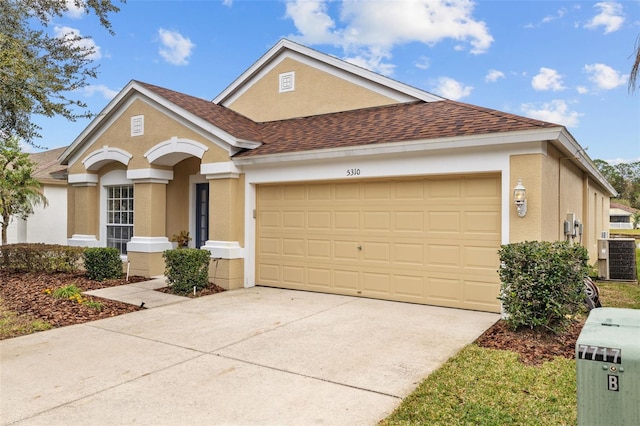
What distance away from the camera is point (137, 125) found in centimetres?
1173

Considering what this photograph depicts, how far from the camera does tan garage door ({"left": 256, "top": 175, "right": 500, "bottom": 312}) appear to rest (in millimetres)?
7949

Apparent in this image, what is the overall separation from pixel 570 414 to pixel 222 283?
25.6ft

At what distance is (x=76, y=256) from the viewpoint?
38.1 feet

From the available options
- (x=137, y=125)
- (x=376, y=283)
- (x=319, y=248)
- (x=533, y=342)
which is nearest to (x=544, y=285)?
(x=533, y=342)

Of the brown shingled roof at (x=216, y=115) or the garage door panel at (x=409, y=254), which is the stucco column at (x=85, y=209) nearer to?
the brown shingled roof at (x=216, y=115)

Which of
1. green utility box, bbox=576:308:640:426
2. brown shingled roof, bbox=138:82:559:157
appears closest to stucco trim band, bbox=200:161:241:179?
brown shingled roof, bbox=138:82:559:157

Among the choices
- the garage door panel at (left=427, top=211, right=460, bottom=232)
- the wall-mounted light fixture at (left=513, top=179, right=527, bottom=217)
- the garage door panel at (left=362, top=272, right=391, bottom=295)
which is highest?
the wall-mounted light fixture at (left=513, top=179, right=527, bottom=217)

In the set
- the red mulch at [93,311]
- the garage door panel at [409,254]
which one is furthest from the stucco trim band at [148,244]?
the garage door panel at [409,254]

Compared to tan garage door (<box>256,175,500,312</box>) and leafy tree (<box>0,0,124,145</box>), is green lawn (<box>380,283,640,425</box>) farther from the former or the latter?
leafy tree (<box>0,0,124,145</box>)

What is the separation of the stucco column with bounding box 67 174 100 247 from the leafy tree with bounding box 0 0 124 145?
4.13m

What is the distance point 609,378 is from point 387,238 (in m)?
6.57

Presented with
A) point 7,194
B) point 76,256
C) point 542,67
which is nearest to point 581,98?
point 542,67

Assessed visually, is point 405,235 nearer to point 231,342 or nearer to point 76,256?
point 231,342

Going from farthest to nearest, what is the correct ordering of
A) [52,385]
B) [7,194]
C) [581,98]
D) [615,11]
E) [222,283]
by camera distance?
[581,98]
[7,194]
[222,283]
[615,11]
[52,385]
